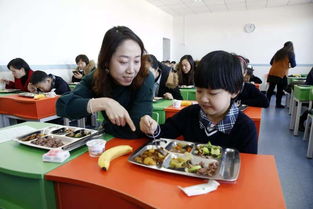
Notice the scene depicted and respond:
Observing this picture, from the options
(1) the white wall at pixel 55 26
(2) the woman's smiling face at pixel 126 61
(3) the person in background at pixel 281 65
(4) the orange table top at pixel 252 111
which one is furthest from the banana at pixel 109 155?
(3) the person in background at pixel 281 65

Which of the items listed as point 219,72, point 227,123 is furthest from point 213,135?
point 219,72

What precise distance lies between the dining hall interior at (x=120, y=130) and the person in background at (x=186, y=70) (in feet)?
0.19

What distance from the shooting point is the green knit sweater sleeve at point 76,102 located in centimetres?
111

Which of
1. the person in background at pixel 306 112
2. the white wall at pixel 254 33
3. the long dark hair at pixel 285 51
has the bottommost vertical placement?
the person in background at pixel 306 112

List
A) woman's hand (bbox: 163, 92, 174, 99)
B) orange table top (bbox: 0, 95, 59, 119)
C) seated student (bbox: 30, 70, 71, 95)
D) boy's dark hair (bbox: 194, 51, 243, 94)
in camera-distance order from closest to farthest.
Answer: boy's dark hair (bbox: 194, 51, 243, 94) → orange table top (bbox: 0, 95, 59, 119) → woman's hand (bbox: 163, 92, 174, 99) → seated student (bbox: 30, 70, 71, 95)

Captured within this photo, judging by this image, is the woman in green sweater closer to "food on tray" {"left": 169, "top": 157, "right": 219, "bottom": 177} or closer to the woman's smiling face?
the woman's smiling face

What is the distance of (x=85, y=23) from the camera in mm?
4680

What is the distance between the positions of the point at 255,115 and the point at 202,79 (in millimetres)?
1121

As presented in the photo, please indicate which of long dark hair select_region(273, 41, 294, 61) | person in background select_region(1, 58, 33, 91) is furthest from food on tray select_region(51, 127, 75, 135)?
long dark hair select_region(273, 41, 294, 61)

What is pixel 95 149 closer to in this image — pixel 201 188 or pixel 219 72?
pixel 201 188

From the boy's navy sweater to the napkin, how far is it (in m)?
0.37

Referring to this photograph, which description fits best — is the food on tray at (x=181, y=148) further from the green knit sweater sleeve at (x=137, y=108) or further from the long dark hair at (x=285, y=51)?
the long dark hair at (x=285, y=51)

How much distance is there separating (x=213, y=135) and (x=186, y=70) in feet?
8.87

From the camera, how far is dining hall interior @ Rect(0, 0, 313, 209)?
0.74 metres
